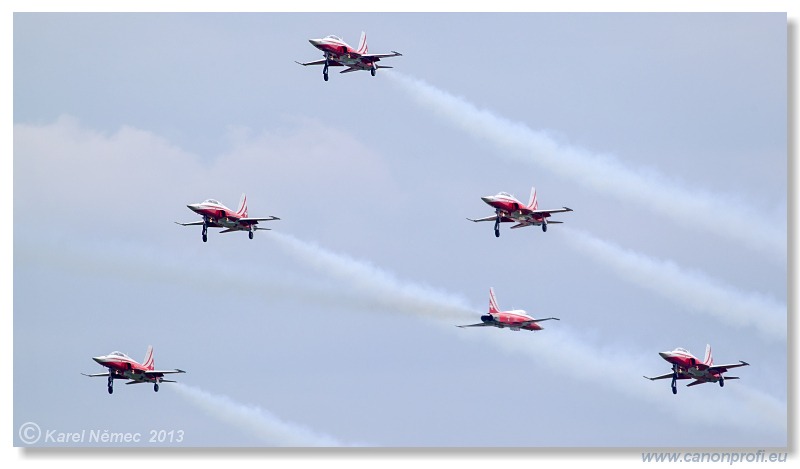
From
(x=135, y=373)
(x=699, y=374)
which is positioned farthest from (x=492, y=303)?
(x=135, y=373)

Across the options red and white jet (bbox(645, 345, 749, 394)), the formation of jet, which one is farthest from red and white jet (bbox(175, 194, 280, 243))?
red and white jet (bbox(645, 345, 749, 394))

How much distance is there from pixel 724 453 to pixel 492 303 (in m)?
21.1

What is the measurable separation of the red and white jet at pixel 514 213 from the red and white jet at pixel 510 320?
213 inches

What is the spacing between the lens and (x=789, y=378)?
134625 millimetres

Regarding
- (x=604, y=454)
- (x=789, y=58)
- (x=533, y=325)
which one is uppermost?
(x=789, y=58)

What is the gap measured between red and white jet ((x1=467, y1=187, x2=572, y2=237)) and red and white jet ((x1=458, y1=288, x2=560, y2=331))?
5.40 metres

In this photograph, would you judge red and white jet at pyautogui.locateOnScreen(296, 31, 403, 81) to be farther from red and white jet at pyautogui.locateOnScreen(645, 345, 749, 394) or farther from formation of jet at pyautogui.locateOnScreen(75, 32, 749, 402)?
red and white jet at pyautogui.locateOnScreen(645, 345, 749, 394)

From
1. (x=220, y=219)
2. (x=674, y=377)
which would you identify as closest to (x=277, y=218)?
(x=220, y=219)

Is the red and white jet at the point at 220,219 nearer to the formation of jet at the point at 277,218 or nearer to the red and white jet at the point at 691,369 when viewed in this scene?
the formation of jet at the point at 277,218

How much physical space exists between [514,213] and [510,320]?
7.14 meters

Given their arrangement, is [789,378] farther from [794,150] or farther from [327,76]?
[327,76]

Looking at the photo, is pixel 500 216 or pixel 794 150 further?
pixel 500 216

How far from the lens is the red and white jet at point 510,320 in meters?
145

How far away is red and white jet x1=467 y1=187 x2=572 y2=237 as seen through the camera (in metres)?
146
